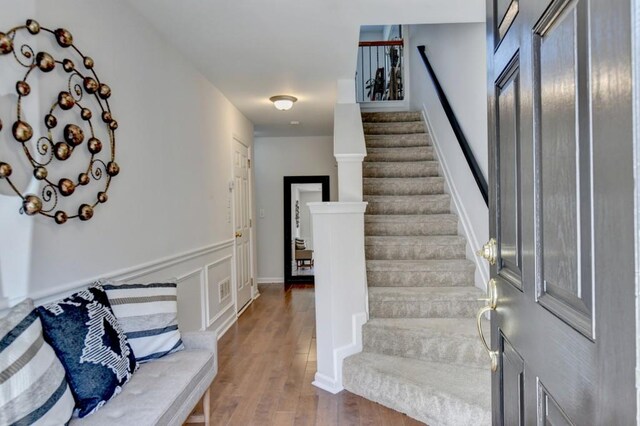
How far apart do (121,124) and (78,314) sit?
1.14 meters

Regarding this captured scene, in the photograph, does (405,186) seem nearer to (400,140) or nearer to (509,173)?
(400,140)

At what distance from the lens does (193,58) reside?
10.4ft

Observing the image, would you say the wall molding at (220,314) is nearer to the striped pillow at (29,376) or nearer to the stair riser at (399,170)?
the stair riser at (399,170)

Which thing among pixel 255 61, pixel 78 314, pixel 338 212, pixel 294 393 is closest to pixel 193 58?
pixel 255 61

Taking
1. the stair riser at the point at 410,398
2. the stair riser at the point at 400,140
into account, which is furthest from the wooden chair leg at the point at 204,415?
the stair riser at the point at 400,140

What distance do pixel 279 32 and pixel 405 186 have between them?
6.46 ft

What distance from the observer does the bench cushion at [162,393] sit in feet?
4.47

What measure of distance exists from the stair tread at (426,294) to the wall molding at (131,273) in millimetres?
1443

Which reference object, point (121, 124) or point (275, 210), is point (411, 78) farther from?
point (121, 124)

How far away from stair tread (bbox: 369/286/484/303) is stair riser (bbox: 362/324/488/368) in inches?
10.3

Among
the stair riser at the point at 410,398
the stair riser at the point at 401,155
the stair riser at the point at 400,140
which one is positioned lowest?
the stair riser at the point at 410,398

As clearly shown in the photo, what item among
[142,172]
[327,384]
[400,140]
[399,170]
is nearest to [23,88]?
[142,172]

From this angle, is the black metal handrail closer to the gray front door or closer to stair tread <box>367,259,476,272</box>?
stair tread <box>367,259,476,272</box>

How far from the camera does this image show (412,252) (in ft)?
10.8
